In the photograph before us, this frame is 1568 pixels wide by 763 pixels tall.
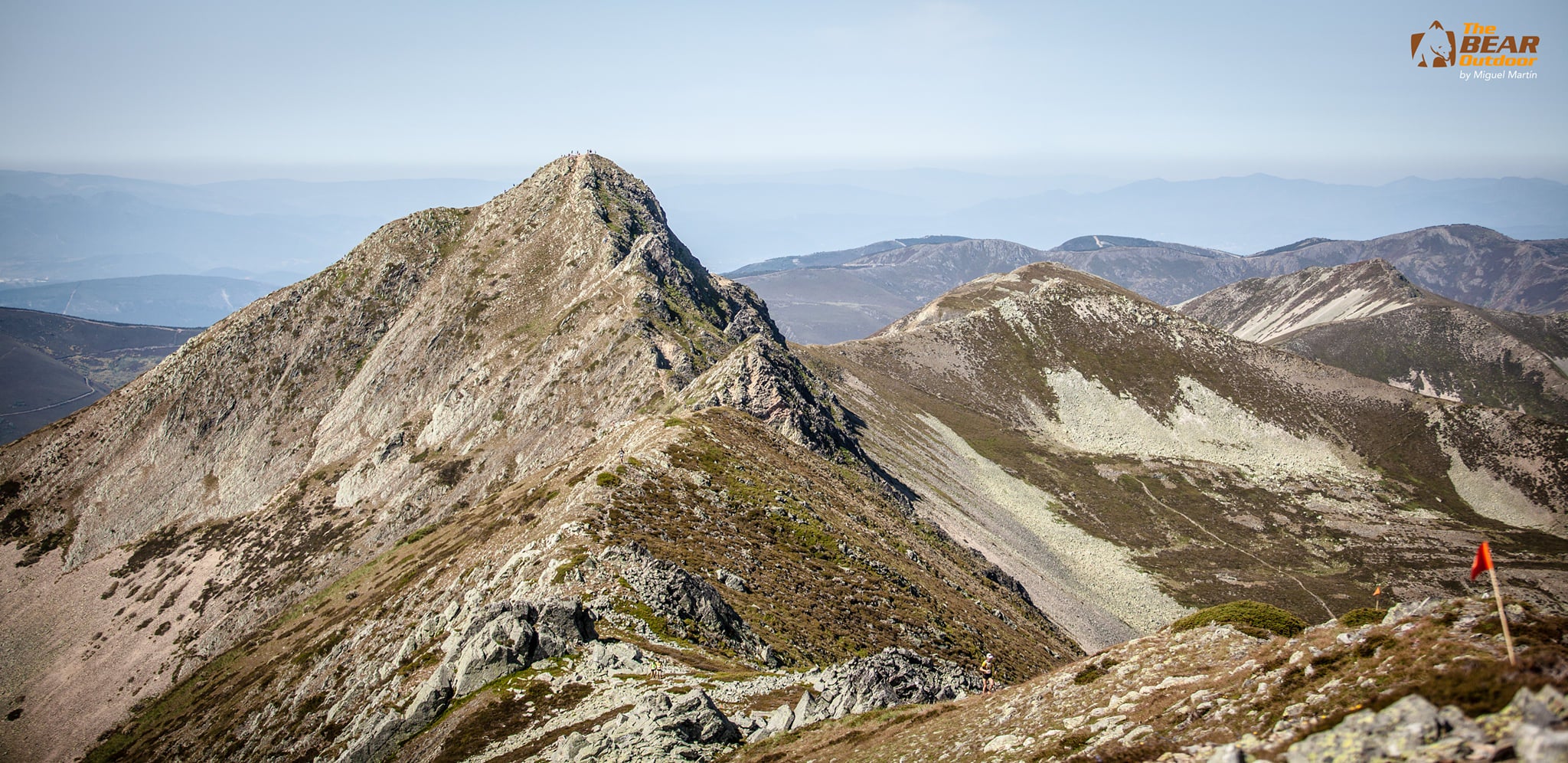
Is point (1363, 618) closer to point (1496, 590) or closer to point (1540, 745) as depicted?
point (1496, 590)

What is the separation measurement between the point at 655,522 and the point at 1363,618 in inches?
1516

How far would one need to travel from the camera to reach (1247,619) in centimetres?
2820

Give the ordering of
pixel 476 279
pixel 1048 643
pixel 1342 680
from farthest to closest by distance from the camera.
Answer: pixel 476 279 < pixel 1048 643 < pixel 1342 680

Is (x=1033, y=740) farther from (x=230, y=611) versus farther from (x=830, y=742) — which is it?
(x=230, y=611)

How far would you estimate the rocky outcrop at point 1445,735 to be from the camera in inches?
377

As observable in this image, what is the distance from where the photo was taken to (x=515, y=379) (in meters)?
102

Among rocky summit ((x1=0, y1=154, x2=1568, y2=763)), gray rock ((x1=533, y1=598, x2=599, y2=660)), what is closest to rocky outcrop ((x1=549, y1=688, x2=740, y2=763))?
rocky summit ((x1=0, y1=154, x2=1568, y2=763))

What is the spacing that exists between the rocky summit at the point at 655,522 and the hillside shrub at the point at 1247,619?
106cm

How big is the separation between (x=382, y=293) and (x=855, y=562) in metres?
111

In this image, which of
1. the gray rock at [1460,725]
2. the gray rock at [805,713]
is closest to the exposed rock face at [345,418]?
the gray rock at [805,713]

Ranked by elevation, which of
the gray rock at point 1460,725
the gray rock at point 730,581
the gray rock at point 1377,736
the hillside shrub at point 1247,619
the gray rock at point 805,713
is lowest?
the gray rock at point 730,581

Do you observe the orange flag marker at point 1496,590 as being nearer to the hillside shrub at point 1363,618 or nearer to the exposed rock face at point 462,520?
the hillside shrub at point 1363,618

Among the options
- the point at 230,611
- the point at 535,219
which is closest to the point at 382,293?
the point at 535,219

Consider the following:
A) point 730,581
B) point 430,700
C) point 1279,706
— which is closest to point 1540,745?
point 1279,706
